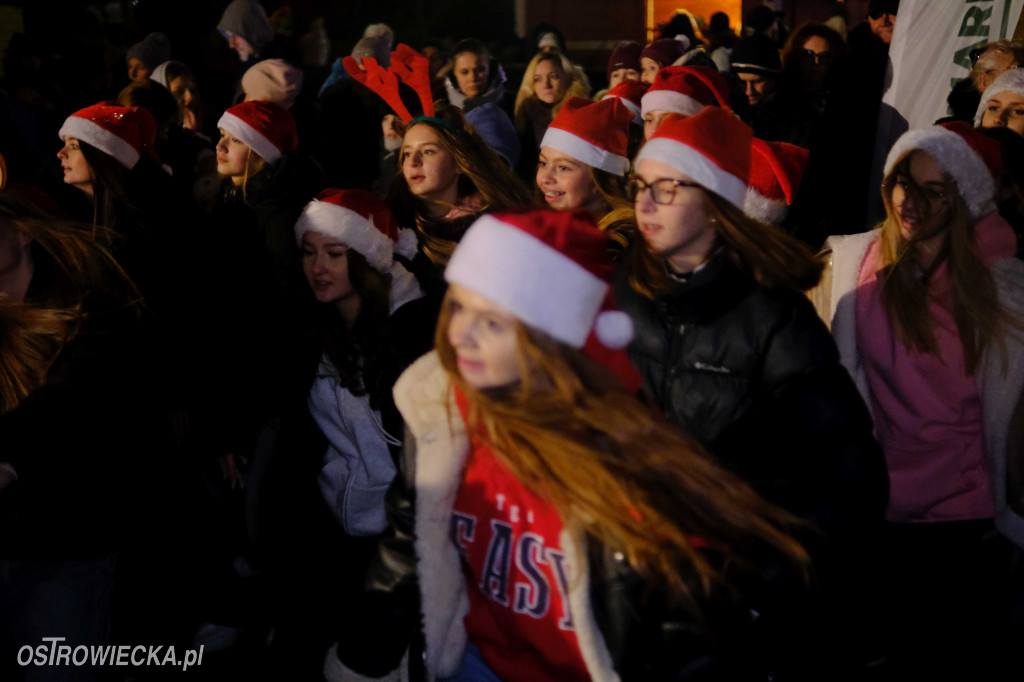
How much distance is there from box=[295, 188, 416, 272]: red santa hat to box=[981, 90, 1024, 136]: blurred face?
3274 millimetres

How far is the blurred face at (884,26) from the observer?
6887mm

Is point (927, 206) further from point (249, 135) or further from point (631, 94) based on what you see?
point (249, 135)

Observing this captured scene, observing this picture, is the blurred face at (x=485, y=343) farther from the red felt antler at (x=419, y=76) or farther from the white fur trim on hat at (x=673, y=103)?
the white fur trim on hat at (x=673, y=103)

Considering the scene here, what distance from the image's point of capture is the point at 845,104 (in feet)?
20.9

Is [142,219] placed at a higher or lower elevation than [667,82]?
lower

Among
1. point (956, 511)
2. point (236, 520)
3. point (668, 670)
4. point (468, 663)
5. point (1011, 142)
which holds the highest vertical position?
point (1011, 142)

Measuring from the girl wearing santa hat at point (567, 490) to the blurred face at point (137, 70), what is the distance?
297 inches

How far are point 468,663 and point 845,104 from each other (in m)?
5.52

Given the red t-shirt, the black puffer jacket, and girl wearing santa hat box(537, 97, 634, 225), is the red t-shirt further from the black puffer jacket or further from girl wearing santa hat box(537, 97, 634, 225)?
girl wearing santa hat box(537, 97, 634, 225)

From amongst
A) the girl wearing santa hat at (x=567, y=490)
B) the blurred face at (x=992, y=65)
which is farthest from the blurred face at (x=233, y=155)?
the blurred face at (x=992, y=65)

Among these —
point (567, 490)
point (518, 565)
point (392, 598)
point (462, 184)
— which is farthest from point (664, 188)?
point (462, 184)

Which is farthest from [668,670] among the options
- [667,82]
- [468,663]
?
[667,82]

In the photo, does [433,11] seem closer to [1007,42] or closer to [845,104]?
[845,104]

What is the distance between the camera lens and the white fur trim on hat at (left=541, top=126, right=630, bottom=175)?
434 centimetres
